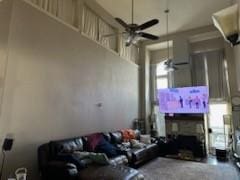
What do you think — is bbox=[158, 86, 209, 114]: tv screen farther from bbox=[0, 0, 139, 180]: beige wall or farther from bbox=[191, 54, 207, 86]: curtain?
bbox=[0, 0, 139, 180]: beige wall

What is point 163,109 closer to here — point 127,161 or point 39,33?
point 127,161

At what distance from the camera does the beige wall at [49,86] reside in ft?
11.6

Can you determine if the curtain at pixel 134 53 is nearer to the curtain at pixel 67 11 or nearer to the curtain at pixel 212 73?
the curtain at pixel 212 73

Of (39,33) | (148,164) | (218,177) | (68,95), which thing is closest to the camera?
(39,33)

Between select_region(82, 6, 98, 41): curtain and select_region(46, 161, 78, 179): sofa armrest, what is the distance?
3.66 metres

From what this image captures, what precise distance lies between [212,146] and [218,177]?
2.97 metres

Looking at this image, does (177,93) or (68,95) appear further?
(177,93)

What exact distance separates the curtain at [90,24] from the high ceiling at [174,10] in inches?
18.8

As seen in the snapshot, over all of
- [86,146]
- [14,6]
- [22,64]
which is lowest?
[86,146]

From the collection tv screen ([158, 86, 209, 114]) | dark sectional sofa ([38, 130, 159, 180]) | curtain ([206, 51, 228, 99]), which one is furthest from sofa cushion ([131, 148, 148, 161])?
curtain ([206, 51, 228, 99])

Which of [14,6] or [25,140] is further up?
[14,6]

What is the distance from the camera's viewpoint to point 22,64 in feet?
12.1

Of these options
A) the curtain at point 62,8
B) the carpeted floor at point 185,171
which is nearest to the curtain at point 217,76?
the carpeted floor at point 185,171

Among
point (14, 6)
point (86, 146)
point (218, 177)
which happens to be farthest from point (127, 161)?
point (14, 6)
